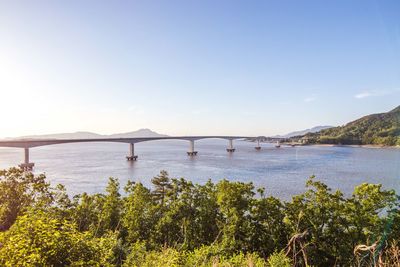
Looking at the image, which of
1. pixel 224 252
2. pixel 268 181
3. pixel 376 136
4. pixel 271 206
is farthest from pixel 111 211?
pixel 376 136

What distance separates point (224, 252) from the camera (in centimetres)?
1219

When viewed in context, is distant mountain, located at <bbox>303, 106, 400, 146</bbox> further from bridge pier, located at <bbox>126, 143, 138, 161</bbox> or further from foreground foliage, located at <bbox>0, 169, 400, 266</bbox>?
foreground foliage, located at <bbox>0, 169, 400, 266</bbox>

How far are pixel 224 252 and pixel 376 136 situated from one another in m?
127

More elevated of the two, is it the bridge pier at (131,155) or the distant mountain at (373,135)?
the distant mountain at (373,135)

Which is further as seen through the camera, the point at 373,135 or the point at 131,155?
the point at 373,135

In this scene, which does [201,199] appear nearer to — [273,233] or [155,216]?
[155,216]

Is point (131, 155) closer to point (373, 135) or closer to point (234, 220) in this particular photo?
point (234, 220)

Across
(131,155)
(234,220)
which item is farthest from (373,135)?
(234,220)

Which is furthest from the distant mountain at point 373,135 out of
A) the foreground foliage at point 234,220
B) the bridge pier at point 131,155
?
the foreground foliage at point 234,220

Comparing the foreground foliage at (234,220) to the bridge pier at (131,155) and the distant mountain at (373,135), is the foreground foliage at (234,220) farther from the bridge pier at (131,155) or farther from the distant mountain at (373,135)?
the distant mountain at (373,135)

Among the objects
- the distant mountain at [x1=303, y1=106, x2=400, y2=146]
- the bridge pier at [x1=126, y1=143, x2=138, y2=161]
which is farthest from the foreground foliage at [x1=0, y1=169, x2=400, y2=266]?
the distant mountain at [x1=303, y1=106, x2=400, y2=146]

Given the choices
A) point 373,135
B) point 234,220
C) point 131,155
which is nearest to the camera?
point 234,220

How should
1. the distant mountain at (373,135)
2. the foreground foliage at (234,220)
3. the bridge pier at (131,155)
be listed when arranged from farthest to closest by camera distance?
the distant mountain at (373,135) → the bridge pier at (131,155) → the foreground foliage at (234,220)

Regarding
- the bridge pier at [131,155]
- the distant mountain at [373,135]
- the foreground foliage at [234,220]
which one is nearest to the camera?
the foreground foliage at [234,220]
